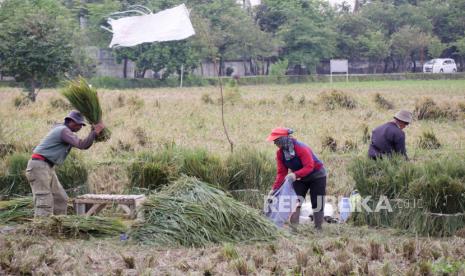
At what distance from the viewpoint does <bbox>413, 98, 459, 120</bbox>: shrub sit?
1644 centimetres

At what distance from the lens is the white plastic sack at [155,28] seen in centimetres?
2620

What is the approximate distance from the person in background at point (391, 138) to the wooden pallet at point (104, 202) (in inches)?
115

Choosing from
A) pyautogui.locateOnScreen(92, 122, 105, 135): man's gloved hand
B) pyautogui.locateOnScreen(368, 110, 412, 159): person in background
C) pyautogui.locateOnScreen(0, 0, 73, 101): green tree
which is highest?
pyautogui.locateOnScreen(0, 0, 73, 101): green tree

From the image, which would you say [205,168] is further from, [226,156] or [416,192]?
[416,192]

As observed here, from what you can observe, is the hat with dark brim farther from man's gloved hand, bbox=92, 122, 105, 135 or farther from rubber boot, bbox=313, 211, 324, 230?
rubber boot, bbox=313, 211, 324, 230

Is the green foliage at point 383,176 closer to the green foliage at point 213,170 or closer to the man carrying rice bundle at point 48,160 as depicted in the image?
the green foliage at point 213,170

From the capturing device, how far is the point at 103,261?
257 inches

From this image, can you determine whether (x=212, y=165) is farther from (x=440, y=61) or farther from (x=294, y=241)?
(x=440, y=61)

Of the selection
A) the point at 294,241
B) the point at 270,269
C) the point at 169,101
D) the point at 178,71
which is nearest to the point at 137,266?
the point at 270,269

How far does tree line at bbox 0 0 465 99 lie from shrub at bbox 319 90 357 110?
16.7 meters

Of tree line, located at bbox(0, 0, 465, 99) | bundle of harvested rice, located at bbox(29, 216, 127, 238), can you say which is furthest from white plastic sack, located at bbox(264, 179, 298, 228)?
tree line, located at bbox(0, 0, 465, 99)

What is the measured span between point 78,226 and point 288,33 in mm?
34407

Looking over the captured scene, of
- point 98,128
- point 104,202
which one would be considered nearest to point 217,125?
point 104,202

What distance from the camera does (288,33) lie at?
41031mm
